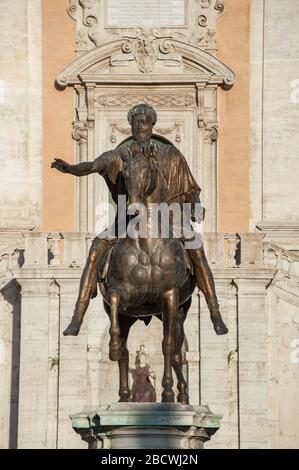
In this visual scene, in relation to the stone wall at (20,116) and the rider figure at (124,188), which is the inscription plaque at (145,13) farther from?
the rider figure at (124,188)

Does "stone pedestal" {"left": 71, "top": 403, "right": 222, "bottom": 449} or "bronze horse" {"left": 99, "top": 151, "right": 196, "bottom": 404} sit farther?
"bronze horse" {"left": 99, "top": 151, "right": 196, "bottom": 404}

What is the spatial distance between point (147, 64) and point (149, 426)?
69.6ft

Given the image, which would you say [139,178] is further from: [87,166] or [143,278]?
[143,278]

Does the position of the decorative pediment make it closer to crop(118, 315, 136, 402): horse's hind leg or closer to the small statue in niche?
the small statue in niche

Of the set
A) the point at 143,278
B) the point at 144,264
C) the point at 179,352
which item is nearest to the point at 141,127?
the point at 144,264

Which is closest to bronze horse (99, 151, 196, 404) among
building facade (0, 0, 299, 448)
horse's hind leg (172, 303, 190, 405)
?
horse's hind leg (172, 303, 190, 405)

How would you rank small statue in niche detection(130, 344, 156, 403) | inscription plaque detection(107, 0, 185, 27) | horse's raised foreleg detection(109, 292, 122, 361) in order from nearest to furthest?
horse's raised foreleg detection(109, 292, 122, 361) < small statue in niche detection(130, 344, 156, 403) < inscription plaque detection(107, 0, 185, 27)

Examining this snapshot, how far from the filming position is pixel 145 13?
3825 centimetres

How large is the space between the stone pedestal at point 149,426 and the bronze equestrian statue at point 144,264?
2.09ft

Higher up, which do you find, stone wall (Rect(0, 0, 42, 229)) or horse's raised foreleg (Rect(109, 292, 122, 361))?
stone wall (Rect(0, 0, 42, 229))

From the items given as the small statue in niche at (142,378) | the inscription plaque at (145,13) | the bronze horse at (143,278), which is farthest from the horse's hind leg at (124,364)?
the inscription plaque at (145,13)

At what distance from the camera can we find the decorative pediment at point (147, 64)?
1490 inches

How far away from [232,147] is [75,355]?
7.46 meters

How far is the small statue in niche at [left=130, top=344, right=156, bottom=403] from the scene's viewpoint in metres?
30.5
